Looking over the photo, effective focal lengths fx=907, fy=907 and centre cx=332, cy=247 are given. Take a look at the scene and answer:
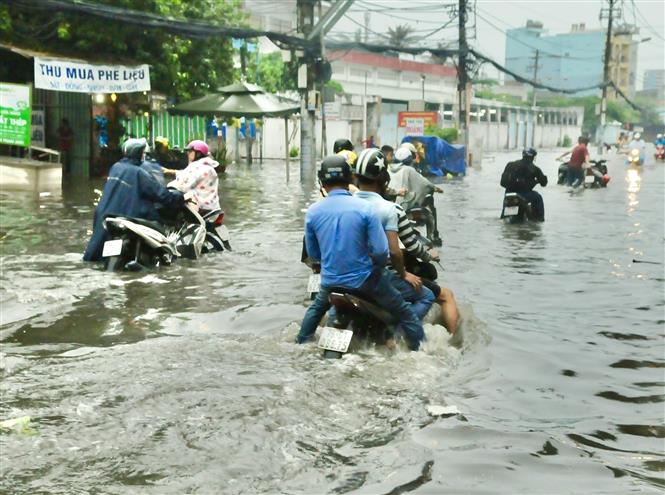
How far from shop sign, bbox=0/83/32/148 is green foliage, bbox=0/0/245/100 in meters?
3.27

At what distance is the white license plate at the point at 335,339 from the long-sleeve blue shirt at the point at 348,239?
34 centimetres

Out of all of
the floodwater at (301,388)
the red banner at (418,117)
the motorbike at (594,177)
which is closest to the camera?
the floodwater at (301,388)

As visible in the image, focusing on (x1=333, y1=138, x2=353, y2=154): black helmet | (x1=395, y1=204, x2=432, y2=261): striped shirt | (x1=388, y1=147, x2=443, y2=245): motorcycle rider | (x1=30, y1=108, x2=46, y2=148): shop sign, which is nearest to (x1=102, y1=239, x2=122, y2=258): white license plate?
(x1=333, y1=138, x2=353, y2=154): black helmet

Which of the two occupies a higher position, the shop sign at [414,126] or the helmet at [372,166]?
the shop sign at [414,126]

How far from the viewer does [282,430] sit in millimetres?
5199

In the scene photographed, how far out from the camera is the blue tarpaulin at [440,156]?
33.9 metres

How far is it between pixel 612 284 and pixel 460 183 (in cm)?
1906

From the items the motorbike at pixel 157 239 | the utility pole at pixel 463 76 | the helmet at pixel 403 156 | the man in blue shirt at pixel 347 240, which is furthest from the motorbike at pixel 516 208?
the utility pole at pixel 463 76

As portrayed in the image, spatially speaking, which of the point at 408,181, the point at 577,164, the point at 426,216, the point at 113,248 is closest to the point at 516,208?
the point at 426,216

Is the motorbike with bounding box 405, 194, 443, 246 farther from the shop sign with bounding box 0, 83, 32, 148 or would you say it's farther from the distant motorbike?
the distant motorbike

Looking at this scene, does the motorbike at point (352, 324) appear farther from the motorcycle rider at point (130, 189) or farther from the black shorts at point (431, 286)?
the motorcycle rider at point (130, 189)

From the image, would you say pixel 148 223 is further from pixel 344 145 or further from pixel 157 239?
pixel 344 145

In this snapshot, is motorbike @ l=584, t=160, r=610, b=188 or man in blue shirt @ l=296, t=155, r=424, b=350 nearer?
man in blue shirt @ l=296, t=155, r=424, b=350

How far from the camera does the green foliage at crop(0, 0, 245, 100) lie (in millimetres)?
24750
